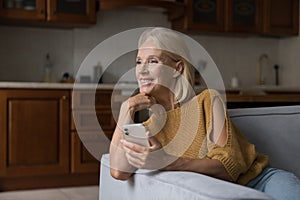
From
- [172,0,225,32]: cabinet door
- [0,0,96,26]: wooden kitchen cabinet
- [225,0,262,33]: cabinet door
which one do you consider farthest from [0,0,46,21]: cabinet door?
[225,0,262,33]: cabinet door

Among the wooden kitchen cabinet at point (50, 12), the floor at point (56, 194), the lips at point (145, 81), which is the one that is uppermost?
the wooden kitchen cabinet at point (50, 12)

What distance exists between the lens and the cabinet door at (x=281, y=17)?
16.6ft

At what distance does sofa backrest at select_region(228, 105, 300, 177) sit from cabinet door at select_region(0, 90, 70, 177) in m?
2.31

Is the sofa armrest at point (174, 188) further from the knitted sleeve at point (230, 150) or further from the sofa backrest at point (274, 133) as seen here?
the sofa backrest at point (274, 133)

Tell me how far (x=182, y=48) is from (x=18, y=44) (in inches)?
127

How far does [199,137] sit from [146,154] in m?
0.28

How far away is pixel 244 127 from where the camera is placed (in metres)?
1.76

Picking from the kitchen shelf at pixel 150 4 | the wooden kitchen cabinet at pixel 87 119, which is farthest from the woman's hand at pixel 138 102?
the kitchen shelf at pixel 150 4

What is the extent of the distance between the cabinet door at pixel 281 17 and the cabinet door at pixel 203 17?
0.54 m

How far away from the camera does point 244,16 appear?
195 inches

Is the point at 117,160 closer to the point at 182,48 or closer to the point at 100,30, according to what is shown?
the point at 182,48

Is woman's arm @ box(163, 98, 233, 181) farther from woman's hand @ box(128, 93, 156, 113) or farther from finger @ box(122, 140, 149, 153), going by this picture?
woman's hand @ box(128, 93, 156, 113)

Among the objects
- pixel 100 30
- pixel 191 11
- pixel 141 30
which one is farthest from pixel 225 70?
pixel 141 30

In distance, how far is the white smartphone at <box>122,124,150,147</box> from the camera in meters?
1.22
